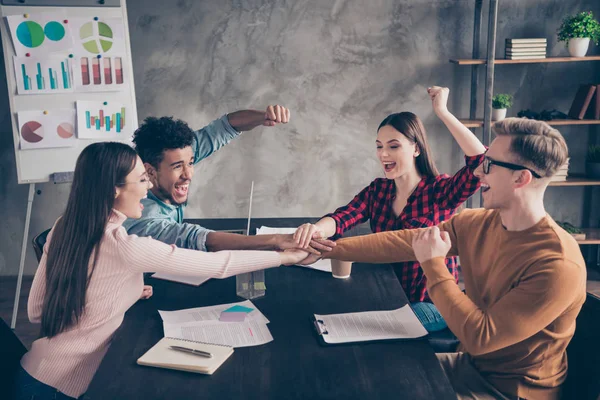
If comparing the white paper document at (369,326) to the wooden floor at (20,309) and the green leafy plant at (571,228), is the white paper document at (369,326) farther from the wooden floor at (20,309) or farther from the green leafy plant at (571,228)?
the green leafy plant at (571,228)

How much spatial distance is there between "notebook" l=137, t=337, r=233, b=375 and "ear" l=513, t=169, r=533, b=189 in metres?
0.89

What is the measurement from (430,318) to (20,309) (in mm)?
2680

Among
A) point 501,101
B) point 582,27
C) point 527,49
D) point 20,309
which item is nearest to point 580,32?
point 582,27

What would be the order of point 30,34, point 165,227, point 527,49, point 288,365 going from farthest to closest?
point 527,49
point 30,34
point 165,227
point 288,365

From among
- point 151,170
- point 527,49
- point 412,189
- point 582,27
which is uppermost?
point 582,27

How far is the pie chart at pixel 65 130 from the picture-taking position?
357cm

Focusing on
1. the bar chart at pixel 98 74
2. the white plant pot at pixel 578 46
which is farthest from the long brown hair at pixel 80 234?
the white plant pot at pixel 578 46

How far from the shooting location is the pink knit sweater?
1.75 m

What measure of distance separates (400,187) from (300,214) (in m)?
1.90

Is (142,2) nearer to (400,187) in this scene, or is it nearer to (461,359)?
(400,187)

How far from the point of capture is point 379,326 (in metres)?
1.76

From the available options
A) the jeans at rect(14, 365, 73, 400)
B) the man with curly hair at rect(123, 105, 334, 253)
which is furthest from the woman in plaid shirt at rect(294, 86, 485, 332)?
the jeans at rect(14, 365, 73, 400)

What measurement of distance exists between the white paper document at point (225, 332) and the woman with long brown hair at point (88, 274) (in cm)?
19

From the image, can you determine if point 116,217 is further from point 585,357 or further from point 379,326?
point 585,357
